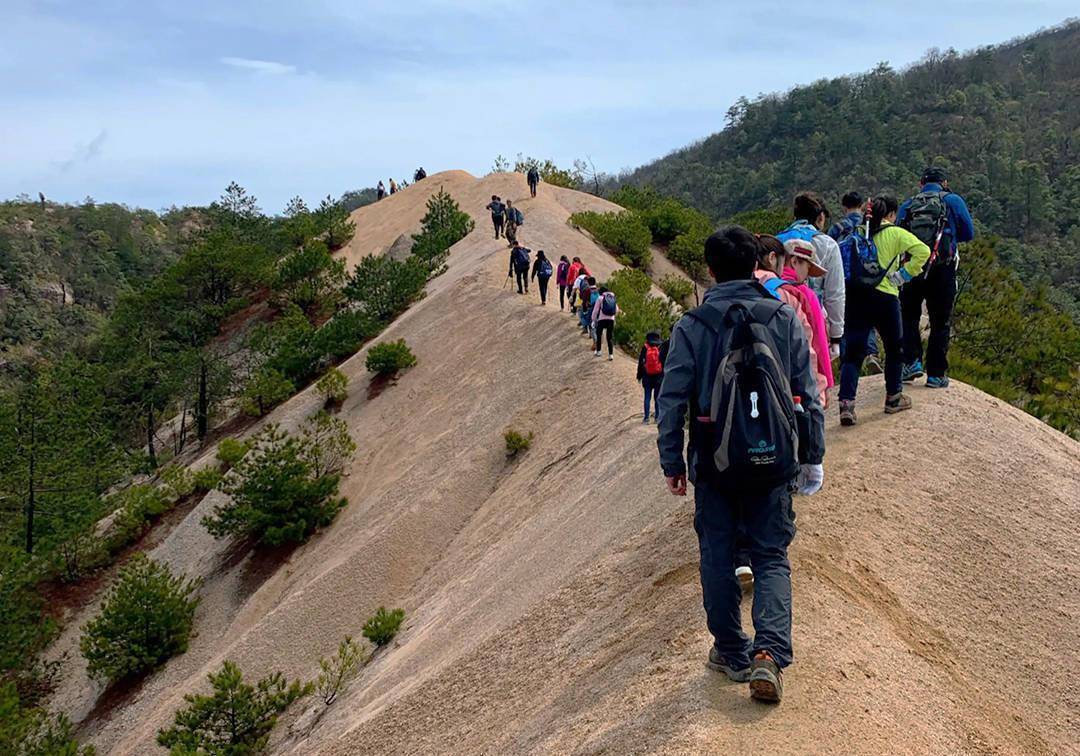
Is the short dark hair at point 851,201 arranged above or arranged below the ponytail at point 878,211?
above

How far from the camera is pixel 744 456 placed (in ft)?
13.8

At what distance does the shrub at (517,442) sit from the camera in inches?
741

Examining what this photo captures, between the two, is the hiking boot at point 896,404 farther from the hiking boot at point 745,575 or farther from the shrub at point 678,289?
the shrub at point 678,289

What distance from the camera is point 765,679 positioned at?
14.1 feet

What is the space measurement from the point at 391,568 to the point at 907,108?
91734 millimetres

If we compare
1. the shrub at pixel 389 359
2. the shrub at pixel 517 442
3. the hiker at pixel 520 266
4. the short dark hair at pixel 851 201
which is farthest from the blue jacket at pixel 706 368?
the shrub at pixel 389 359

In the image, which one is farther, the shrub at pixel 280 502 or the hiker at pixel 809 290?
the shrub at pixel 280 502

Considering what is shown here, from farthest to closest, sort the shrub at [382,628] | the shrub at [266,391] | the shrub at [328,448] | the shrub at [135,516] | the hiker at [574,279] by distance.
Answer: the shrub at [266,391], the shrub at [135,516], the hiker at [574,279], the shrub at [328,448], the shrub at [382,628]

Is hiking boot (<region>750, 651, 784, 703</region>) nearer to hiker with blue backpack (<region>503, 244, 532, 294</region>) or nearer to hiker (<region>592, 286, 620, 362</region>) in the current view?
hiker (<region>592, 286, 620, 362</region>)

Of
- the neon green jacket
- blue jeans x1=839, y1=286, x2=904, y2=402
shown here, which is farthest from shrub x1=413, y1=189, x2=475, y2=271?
the neon green jacket

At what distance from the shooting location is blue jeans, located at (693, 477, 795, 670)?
4422 mm

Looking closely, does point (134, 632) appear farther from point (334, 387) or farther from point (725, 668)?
point (725, 668)

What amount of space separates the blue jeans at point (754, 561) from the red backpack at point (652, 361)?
798 cm

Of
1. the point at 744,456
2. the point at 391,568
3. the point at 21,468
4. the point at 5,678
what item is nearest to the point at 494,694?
the point at 744,456
